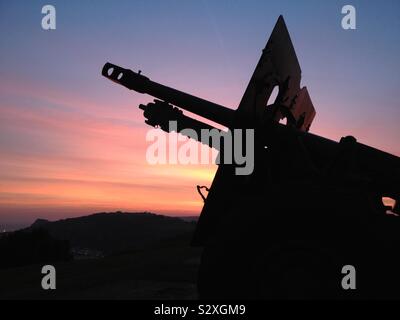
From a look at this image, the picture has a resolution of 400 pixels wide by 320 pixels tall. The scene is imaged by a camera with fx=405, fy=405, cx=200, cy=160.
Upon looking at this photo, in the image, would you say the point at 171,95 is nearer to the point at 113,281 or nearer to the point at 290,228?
the point at 290,228

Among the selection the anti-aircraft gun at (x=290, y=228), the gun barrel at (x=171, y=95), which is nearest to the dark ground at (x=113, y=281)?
the gun barrel at (x=171, y=95)

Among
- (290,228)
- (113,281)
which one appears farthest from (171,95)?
(113,281)

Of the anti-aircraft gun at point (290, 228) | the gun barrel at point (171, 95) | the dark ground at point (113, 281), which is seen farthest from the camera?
the dark ground at point (113, 281)

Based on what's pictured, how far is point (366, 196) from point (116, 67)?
126 inches

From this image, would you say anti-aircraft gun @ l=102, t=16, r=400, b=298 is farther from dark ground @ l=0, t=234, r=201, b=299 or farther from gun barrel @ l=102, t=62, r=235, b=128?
dark ground @ l=0, t=234, r=201, b=299

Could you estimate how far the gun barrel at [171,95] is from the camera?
3844 millimetres

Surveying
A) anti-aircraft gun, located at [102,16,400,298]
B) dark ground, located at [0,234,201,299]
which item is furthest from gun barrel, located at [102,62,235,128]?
dark ground, located at [0,234,201,299]

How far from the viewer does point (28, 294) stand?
648cm

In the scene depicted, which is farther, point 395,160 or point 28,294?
point 28,294

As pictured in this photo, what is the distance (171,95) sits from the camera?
4.25m

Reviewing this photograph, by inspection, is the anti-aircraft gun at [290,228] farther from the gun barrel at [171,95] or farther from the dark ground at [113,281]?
the dark ground at [113,281]

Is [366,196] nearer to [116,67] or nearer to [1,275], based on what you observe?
[116,67]

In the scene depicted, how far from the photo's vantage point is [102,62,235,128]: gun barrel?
3.84 meters
